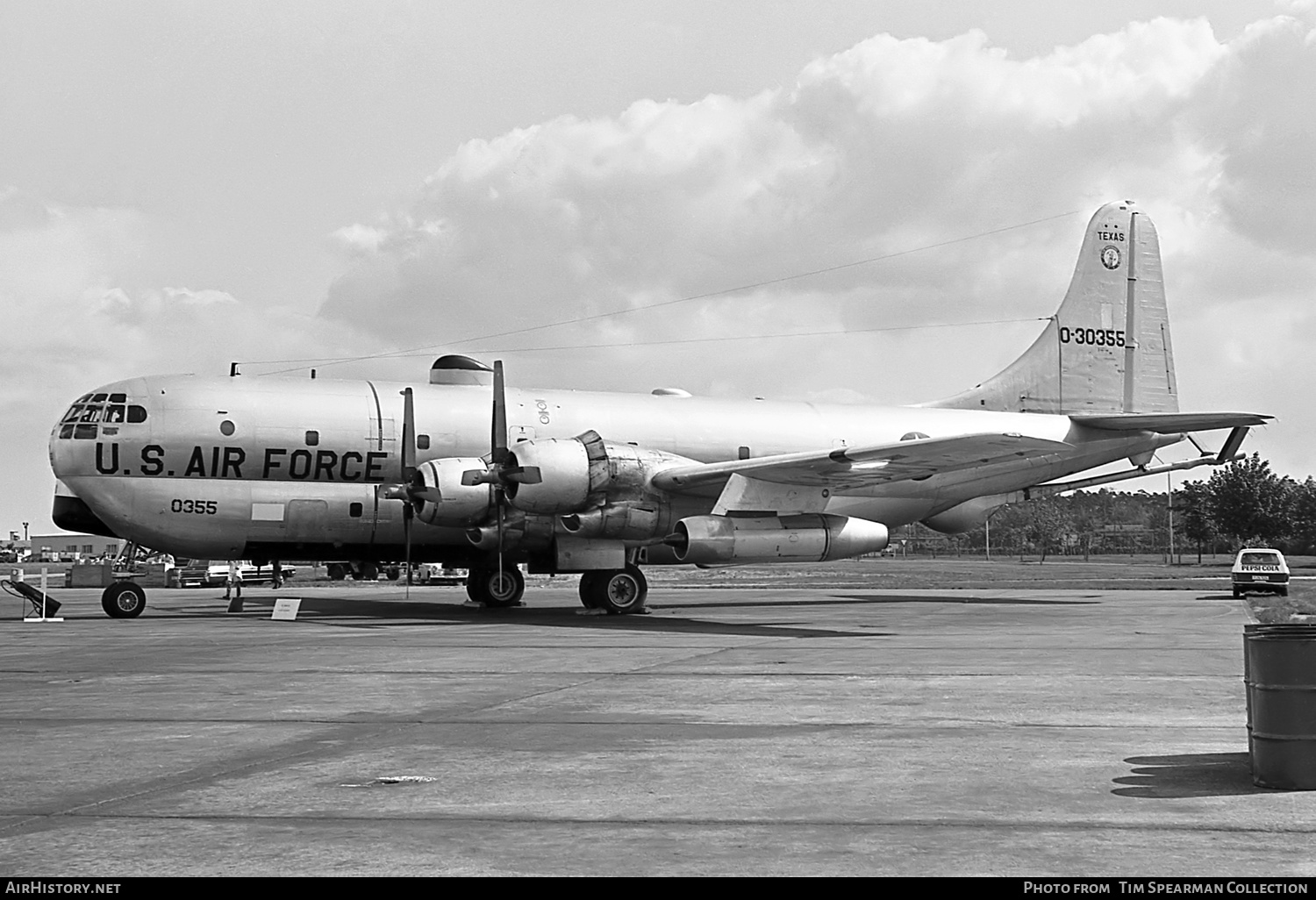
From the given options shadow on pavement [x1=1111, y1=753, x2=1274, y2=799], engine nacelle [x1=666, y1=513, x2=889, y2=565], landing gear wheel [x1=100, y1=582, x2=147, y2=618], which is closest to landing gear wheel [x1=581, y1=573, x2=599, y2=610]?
engine nacelle [x1=666, y1=513, x2=889, y2=565]

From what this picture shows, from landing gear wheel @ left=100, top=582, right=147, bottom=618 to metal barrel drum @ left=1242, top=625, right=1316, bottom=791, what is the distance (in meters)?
24.3

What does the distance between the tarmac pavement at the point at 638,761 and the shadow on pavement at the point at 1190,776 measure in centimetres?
3

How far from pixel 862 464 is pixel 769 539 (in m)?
2.36

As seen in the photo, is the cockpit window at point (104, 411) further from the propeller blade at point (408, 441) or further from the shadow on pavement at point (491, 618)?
the propeller blade at point (408, 441)

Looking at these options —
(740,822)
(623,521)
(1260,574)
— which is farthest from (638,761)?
(1260,574)

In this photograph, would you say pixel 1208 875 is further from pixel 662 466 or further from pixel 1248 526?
pixel 1248 526

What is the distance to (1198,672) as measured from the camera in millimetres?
14719

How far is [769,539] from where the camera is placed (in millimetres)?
26266

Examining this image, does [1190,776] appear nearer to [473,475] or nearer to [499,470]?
[499,470]

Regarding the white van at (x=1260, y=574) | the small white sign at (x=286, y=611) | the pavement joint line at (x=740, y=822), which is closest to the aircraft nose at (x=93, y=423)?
the small white sign at (x=286, y=611)

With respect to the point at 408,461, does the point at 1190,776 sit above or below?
below

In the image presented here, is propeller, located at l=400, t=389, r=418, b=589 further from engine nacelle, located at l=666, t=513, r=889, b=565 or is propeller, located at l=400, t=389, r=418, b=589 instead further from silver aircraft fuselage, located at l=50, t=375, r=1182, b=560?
engine nacelle, located at l=666, t=513, r=889, b=565

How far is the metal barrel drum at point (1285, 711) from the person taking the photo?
738 cm

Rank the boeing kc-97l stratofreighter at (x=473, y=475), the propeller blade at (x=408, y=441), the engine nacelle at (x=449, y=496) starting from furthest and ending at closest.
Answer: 1. the propeller blade at (x=408, y=441)
2. the engine nacelle at (x=449, y=496)
3. the boeing kc-97l stratofreighter at (x=473, y=475)
